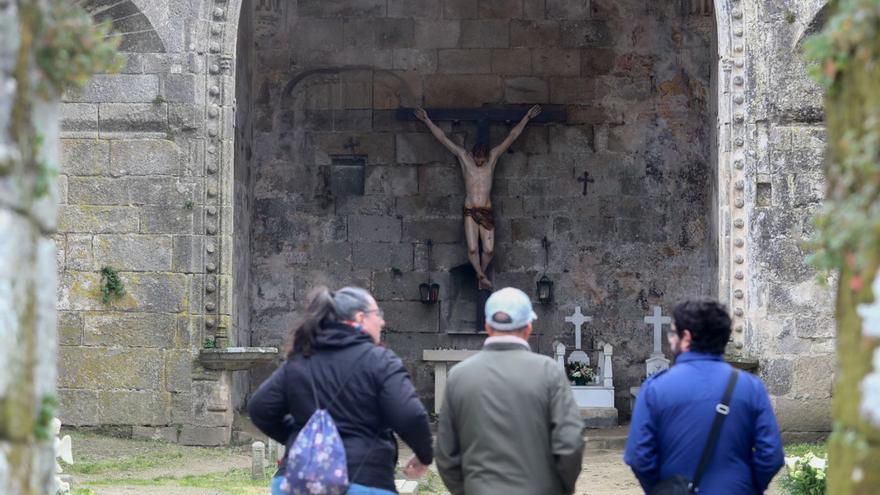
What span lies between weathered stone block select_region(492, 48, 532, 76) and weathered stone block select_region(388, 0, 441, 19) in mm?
674

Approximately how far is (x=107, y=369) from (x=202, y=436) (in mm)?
844

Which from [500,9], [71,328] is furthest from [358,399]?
[500,9]

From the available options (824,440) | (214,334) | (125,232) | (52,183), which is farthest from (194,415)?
(52,183)

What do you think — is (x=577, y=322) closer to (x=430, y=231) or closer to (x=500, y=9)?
(x=430, y=231)

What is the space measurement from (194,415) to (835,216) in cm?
813

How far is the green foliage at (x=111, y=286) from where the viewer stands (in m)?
10.8

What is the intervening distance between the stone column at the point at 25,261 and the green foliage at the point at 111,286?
7.64m

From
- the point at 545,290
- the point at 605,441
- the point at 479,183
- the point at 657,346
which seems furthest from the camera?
the point at 545,290

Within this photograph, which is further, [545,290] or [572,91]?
[572,91]

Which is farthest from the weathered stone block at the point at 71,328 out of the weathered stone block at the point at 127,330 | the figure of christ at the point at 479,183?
the figure of christ at the point at 479,183

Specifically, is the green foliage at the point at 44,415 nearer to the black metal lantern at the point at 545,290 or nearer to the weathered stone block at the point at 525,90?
the black metal lantern at the point at 545,290

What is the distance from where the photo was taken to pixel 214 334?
10.8 meters

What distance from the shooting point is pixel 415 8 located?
13867 mm

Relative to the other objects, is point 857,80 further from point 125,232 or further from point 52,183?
point 125,232
